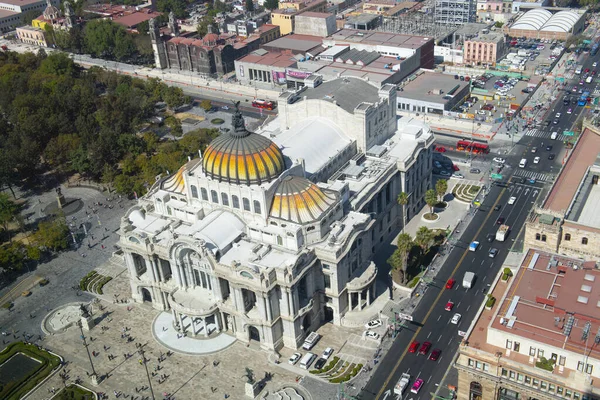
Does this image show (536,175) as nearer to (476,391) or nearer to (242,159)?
(242,159)

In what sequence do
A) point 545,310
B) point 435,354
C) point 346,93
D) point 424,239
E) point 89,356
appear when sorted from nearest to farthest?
point 545,310 → point 435,354 → point 89,356 → point 424,239 → point 346,93

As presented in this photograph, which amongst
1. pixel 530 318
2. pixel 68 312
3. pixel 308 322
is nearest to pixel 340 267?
pixel 308 322

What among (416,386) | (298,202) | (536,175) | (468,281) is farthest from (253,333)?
(536,175)

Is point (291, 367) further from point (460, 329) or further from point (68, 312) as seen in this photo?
point (68, 312)

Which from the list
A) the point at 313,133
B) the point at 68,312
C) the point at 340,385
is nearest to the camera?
the point at 340,385

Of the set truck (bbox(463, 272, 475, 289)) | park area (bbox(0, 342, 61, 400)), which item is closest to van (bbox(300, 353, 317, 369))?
truck (bbox(463, 272, 475, 289))

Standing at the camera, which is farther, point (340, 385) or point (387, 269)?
point (387, 269)
